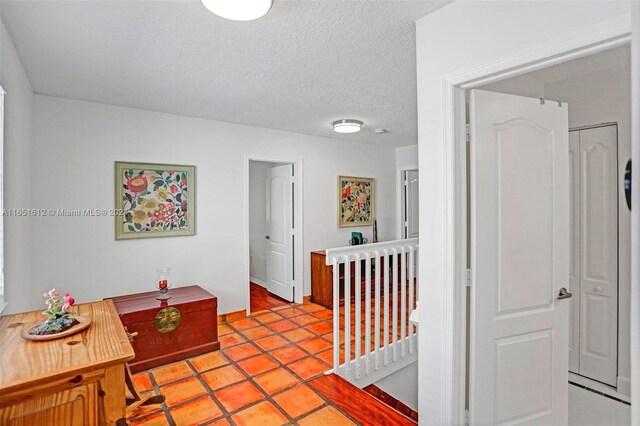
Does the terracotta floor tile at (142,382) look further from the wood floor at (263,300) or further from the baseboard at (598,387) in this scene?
the baseboard at (598,387)

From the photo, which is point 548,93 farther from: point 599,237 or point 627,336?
point 627,336

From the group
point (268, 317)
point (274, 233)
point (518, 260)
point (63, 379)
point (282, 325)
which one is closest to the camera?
point (63, 379)

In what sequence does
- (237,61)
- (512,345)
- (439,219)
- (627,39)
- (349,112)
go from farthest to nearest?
(349,112), (237,61), (512,345), (439,219), (627,39)

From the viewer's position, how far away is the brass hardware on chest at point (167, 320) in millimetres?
2906

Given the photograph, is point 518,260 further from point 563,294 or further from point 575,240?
point 575,240

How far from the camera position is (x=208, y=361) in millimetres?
2922

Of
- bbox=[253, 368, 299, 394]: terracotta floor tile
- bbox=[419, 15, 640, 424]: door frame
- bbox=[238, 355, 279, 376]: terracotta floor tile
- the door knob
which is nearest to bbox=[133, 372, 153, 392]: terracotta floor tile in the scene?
bbox=[238, 355, 279, 376]: terracotta floor tile

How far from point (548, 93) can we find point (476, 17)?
177cm

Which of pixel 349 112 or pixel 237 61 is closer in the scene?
pixel 237 61

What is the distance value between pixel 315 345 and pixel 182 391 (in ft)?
4.12

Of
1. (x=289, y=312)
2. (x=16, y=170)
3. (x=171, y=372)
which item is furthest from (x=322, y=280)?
(x=16, y=170)

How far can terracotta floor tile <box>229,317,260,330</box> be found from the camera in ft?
12.2

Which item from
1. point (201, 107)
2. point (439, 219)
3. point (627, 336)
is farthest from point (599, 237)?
point (201, 107)

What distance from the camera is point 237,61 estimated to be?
2279mm
